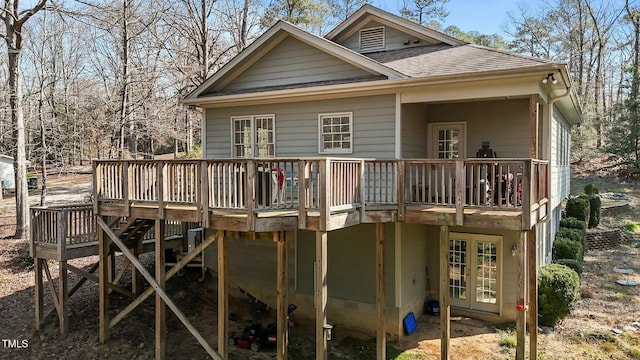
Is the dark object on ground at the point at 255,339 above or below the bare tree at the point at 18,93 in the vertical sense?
below

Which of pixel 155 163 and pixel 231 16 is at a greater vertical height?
pixel 231 16

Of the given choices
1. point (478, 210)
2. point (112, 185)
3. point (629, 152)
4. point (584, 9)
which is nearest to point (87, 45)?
point (112, 185)

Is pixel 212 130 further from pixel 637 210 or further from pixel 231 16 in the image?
pixel 637 210

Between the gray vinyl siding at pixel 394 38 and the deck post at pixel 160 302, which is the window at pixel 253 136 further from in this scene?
the gray vinyl siding at pixel 394 38

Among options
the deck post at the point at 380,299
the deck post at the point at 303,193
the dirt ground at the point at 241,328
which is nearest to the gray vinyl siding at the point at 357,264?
the dirt ground at the point at 241,328

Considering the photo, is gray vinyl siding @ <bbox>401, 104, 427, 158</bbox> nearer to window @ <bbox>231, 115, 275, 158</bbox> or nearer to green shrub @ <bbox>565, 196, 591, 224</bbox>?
window @ <bbox>231, 115, 275, 158</bbox>

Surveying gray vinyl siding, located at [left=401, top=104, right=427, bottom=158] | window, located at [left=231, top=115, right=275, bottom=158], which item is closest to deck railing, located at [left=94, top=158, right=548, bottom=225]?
gray vinyl siding, located at [left=401, top=104, right=427, bottom=158]

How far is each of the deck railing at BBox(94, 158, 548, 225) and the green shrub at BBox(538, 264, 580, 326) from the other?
2084mm

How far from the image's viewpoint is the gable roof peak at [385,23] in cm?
1161

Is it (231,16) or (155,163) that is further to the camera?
(231,16)

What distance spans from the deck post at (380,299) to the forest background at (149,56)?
7.85m

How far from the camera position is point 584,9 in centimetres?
3328

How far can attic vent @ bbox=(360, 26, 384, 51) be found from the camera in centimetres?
1242

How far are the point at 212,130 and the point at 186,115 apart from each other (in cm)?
1281
